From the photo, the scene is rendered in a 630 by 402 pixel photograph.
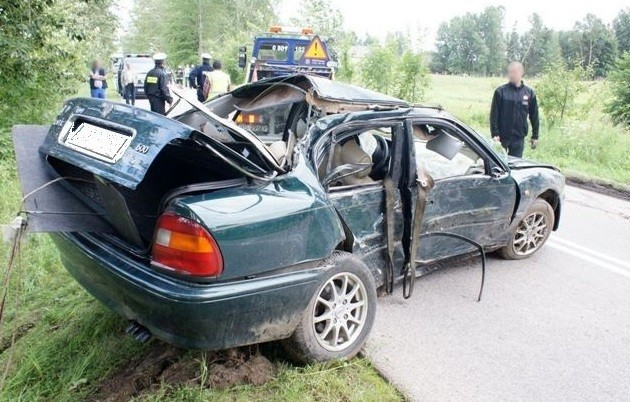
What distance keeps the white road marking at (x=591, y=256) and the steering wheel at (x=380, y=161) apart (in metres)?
2.67

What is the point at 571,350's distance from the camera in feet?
11.9

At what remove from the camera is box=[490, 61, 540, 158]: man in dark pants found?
7.47 meters

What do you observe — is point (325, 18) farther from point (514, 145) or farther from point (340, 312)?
point (340, 312)

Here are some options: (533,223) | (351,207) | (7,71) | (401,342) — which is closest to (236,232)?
(351,207)

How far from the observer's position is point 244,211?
8.85ft

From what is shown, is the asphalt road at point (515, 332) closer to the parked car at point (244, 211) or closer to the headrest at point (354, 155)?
the parked car at point (244, 211)

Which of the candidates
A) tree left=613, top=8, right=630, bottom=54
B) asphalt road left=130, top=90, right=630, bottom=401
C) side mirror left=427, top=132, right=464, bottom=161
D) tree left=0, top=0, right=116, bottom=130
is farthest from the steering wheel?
tree left=613, top=8, right=630, bottom=54

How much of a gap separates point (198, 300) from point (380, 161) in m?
1.82

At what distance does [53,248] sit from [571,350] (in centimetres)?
420

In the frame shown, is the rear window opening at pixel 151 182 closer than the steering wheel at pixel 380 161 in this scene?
Yes

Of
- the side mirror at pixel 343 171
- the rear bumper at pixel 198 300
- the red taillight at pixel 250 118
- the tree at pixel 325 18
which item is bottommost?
the rear bumper at pixel 198 300

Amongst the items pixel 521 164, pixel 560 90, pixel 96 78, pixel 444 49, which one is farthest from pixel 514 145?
pixel 444 49

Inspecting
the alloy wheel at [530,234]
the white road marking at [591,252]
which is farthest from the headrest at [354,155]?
the white road marking at [591,252]

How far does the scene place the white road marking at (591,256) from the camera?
16.8 ft
